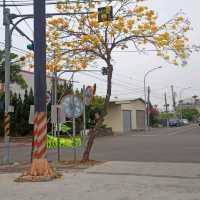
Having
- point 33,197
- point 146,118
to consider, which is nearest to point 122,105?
point 146,118

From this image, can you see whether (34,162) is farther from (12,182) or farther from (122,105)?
(122,105)

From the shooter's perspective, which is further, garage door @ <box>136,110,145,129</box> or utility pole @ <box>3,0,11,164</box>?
garage door @ <box>136,110,145,129</box>

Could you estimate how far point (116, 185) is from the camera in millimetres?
11953

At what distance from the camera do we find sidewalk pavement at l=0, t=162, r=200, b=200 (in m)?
10.4

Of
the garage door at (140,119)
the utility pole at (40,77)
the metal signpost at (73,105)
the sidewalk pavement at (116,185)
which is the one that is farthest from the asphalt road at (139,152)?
the garage door at (140,119)

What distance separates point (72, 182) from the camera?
1262 centimetres

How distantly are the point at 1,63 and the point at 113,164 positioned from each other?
23.9 m

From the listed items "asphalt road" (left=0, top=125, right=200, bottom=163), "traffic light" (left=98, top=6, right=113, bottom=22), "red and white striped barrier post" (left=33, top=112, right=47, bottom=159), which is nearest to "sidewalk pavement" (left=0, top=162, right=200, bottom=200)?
"red and white striped barrier post" (left=33, top=112, right=47, bottom=159)

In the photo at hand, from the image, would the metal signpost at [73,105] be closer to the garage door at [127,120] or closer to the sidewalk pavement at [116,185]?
the sidewalk pavement at [116,185]

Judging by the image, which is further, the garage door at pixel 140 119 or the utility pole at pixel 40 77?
the garage door at pixel 140 119

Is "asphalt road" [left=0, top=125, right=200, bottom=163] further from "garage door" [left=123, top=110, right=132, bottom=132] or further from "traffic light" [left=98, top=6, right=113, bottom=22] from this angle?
"garage door" [left=123, top=110, right=132, bottom=132]

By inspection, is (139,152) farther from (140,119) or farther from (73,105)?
(140,119)

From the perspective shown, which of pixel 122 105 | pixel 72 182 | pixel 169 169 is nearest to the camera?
pixel 72 182

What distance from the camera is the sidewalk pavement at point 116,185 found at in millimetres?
10445
